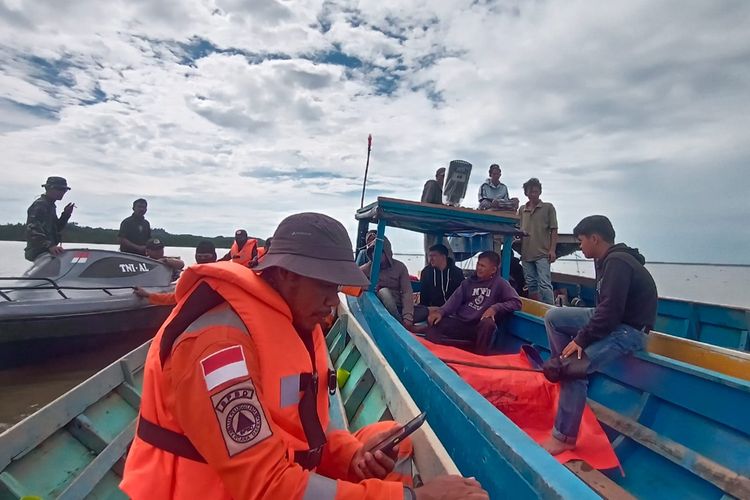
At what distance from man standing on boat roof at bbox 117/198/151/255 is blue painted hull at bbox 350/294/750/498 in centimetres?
767

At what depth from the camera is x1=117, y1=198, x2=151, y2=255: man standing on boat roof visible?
9531 millimetres

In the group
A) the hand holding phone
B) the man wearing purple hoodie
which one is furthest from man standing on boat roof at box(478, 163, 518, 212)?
the hand holding phone

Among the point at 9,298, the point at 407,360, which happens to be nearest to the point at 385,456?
the point at 407,360

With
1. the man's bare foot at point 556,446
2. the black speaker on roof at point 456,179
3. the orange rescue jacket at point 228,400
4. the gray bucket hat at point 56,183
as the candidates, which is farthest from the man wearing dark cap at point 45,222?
the man's bare foot at point 556,446

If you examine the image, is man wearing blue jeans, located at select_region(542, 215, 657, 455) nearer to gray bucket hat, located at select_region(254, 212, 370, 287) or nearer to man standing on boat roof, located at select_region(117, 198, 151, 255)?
gray bucket hat, located at select_region(254, 212, 370, 287)

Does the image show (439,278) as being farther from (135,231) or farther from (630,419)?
(135,231)

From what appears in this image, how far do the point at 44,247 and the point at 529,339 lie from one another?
8.00 meters

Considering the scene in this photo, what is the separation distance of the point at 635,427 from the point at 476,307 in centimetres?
236

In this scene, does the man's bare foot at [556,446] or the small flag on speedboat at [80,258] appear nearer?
the man's bare foot at [556,446]

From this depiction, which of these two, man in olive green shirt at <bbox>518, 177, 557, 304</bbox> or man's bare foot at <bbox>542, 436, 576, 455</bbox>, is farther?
man in olive green shirt at <bbox>518, 177, 557, 304</bbox>

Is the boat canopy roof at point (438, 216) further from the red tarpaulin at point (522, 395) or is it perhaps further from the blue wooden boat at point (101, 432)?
the red tarpaulin at point (522, 395)

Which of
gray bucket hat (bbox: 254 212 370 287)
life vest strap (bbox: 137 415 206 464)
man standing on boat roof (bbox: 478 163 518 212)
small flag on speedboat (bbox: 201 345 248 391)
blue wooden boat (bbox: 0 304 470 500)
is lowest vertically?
blue wooden boat (bbox: 0 304 470 500)

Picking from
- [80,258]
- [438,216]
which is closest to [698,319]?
[438,216]

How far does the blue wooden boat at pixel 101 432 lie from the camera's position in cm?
246
